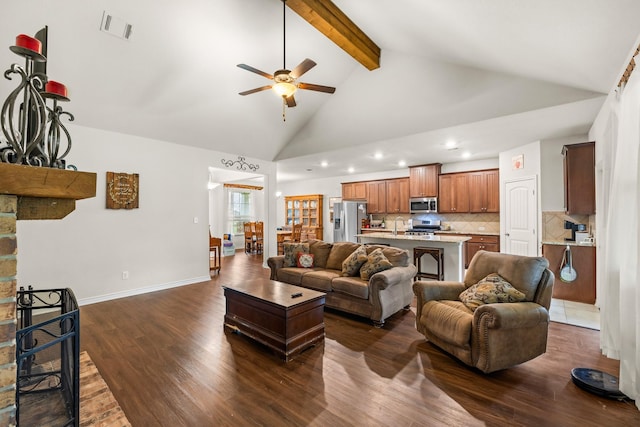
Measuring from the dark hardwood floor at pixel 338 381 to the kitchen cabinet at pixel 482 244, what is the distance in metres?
2.93

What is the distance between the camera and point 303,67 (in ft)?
9.50

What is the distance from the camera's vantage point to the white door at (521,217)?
16.6 feet

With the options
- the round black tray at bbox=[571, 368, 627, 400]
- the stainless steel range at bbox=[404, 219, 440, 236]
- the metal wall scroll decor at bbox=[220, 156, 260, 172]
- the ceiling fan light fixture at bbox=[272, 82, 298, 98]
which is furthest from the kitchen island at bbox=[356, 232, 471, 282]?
the metal wall scroll decor at bbox=[220, 156, 260, 172]

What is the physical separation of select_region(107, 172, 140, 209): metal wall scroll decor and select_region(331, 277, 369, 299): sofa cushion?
3.43 m

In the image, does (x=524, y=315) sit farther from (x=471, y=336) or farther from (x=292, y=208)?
(x=292, y=208)

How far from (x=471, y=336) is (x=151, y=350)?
288 centimetres

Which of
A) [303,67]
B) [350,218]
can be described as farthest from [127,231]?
[350,218]

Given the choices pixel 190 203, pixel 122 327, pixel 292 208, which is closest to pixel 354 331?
pixel 122 327

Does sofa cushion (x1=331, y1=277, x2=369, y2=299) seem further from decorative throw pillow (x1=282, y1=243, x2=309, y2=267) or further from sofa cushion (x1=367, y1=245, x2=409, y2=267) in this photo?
decorative throw pillow (x1=282, y1=243, x2=309, y2=267)

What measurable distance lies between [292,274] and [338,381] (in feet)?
6.67

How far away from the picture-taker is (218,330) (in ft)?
10.4

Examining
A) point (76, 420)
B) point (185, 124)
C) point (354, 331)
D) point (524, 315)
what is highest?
point (185, 124)

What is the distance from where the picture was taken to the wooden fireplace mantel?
1092mm

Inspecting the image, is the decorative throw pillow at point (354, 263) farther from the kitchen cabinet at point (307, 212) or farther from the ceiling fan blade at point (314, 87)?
the kitchen cabinet at point (307, 212)
